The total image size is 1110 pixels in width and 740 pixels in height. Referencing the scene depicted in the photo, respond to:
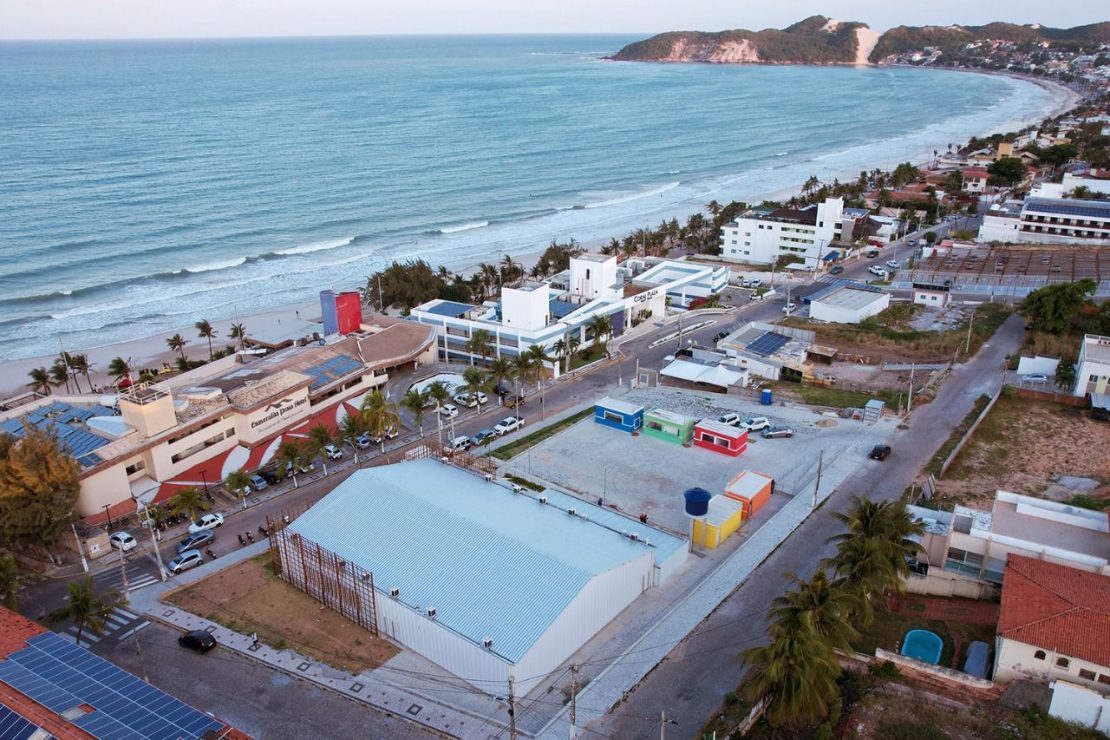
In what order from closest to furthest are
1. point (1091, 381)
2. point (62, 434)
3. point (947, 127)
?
point (62, 434) → point (1091, 381) → point (947, 127)

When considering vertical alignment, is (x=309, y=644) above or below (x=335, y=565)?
below

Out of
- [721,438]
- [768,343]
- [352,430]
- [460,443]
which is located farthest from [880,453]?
[352,430]

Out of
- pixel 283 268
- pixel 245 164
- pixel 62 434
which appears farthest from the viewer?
pixel 245 164

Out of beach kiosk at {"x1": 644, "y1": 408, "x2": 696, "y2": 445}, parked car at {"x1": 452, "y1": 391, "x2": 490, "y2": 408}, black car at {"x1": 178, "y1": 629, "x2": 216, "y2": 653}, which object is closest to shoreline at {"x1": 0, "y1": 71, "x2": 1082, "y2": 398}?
parked car at {"x1": 452, "y1": 391, "x2": 490, "y2": 408}

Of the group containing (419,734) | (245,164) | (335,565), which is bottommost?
(419,734)

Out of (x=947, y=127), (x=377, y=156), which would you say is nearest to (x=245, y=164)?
(x=377, y=156)

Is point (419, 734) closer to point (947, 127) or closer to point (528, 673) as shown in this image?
point (528, 673)

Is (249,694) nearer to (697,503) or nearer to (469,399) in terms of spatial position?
(697,503)
